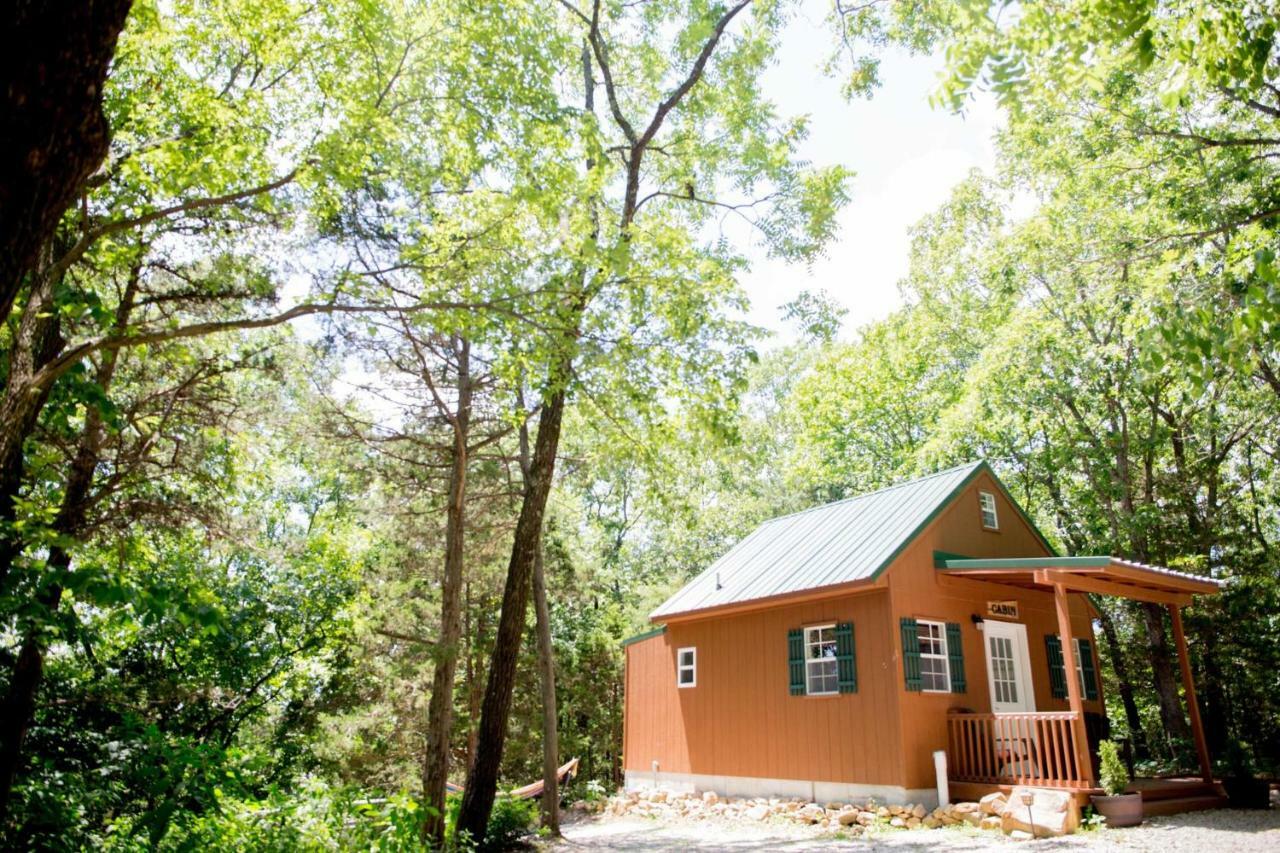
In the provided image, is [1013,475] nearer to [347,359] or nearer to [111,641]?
[347,359]

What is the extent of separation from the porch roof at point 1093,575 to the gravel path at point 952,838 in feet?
9.45

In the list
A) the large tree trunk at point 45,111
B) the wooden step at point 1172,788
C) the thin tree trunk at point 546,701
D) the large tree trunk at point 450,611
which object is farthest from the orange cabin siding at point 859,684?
the large tree trunk at point 45,111

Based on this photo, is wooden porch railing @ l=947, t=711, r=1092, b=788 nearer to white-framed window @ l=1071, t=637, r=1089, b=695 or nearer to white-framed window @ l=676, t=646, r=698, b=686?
white-framed window @ l=1071, t=637, r=1089, b=695

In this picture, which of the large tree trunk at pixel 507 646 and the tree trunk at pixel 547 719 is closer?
the large tree trunk at pixel 507 646

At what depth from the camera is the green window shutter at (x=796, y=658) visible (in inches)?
496

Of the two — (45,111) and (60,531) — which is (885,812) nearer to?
(60,531)

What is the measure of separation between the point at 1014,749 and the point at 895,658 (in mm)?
1901

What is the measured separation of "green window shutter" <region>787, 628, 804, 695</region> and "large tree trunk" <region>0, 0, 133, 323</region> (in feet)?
39.7

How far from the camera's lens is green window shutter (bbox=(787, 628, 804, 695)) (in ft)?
41.4

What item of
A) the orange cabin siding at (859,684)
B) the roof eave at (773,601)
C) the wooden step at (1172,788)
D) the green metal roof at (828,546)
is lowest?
the wooden step at (1172,788)

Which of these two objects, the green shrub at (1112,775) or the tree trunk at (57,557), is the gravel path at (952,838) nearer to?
the green shrub at (1112,775)

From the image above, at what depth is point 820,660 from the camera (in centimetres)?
1250

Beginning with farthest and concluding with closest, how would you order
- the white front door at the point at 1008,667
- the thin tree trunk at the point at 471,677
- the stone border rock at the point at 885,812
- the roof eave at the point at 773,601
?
the thin tree trunk at the point at 471,677
the white front door at the point at 1008,667
the roof eave at the point at 773,601
the stone border rock at the point at 885,812

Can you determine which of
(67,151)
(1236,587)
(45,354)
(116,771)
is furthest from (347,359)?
(1236,587)
